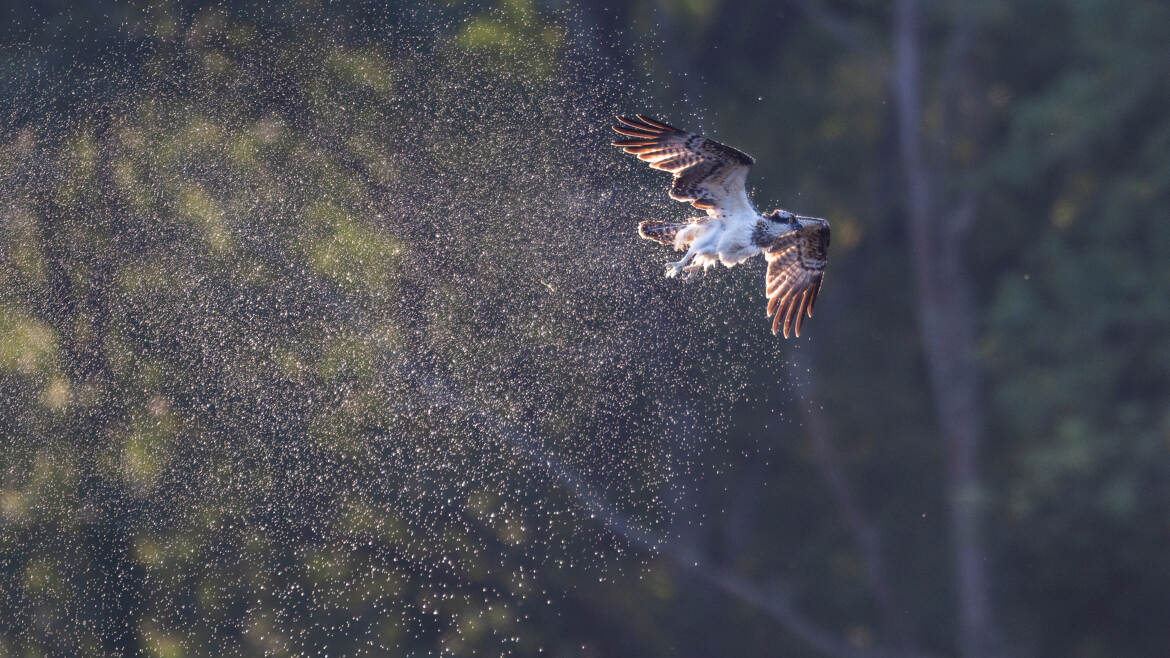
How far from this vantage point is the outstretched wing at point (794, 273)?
970 centimetres

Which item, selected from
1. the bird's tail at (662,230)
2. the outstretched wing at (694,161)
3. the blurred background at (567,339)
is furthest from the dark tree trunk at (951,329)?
the outstretched wing at (694,161)

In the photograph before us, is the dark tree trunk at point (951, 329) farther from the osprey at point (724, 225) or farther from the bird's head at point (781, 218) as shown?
the bird's head at point (781, 218)

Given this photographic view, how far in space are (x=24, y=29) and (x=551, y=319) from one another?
22.2 ft

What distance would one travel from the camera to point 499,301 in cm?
1544

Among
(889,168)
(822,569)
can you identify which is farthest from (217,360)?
(889,168)

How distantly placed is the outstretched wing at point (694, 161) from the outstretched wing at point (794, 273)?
57cm

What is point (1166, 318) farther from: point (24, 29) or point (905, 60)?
point (24, 29)

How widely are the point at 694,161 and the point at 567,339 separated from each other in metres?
6.97

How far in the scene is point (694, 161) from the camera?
883 centimetres

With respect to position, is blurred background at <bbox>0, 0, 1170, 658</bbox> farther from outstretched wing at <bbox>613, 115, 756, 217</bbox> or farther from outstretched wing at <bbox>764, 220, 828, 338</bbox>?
outstretched wing at <bbox>613, 115, 756, 217</bbox>

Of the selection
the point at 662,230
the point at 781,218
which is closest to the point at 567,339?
the point at 662,230

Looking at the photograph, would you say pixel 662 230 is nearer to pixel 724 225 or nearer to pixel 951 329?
pixel 724 225

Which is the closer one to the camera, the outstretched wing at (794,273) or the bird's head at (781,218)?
the bird's head at (781,218)

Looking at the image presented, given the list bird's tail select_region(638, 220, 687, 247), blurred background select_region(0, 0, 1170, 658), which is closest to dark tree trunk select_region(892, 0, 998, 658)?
blurred background select_region(0, 0, 1170, 658)
